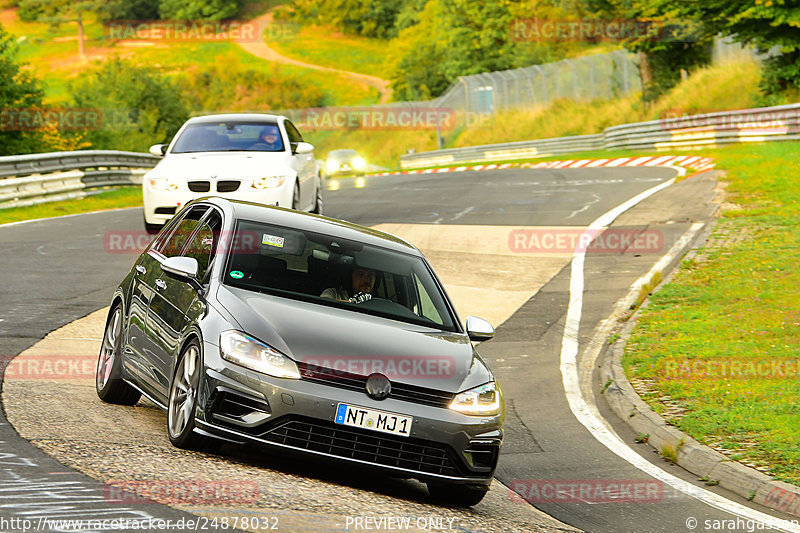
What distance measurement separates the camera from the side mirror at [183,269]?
7660mm

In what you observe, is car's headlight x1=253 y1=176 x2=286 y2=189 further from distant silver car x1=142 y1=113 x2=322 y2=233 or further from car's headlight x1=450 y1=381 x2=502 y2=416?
car's headlight x1=450 y1=381 x2=502 y2=416

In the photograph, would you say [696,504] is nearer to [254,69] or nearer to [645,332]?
[645,332]

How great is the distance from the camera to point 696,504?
26.1 feet

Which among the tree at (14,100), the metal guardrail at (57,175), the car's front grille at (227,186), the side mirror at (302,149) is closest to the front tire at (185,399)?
the car's front grille at (227,186)

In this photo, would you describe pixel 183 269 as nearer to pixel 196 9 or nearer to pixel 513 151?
pixel 513 151

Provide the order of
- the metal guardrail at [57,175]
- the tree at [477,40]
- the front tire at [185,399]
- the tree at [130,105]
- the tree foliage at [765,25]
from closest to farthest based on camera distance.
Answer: the front tire at [185,399] → the metal guardrail at [57,175] → the tree foliage at [765,25] → the tree at [130,105] → the tree at [477,40]

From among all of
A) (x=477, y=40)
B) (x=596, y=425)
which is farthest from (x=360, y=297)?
(x=477, y=40)

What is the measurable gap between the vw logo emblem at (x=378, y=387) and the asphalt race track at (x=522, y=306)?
0.60 metres

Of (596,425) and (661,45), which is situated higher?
(661,45)

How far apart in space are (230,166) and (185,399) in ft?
30.7

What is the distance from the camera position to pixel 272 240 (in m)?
8.03

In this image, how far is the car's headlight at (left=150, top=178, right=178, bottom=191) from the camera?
16.2 m

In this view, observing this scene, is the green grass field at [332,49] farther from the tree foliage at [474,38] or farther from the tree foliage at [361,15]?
the tree foliage at [474,38]

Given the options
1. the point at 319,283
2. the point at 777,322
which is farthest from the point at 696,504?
the point at 777,322
